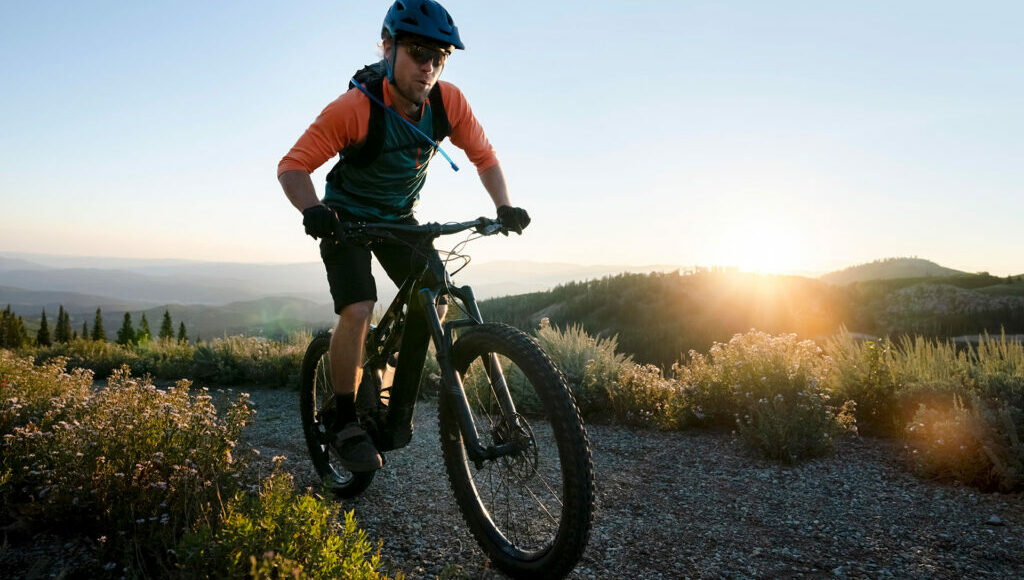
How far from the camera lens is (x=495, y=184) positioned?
3650mm

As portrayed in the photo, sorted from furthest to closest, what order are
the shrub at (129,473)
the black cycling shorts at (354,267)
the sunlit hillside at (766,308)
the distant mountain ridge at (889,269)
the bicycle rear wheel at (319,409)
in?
the distant mountain ridge at (889,269)
the sunlit hillside at (766,308)
the bicycle rear wheel at (319,409)
the black cycling shorts at (354,267)
the shrub at (129,473)

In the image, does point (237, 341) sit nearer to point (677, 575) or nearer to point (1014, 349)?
point (677, 575)

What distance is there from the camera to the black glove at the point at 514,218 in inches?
117

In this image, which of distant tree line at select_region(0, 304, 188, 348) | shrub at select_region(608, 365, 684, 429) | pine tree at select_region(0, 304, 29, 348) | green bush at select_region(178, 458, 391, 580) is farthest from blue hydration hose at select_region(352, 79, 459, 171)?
pine tree at select_region(0, 304, 29, 348)

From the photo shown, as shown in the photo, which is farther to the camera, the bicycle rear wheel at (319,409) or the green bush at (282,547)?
the bicycle rear wheel at (319,409)

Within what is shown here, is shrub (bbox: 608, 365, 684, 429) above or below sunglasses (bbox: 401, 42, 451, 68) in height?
below

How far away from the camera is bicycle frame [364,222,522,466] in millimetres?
2670

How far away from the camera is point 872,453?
201 inches

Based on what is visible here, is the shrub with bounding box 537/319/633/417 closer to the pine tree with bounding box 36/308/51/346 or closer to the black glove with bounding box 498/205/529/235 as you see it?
the black glove with bounding box 498/205/529/235

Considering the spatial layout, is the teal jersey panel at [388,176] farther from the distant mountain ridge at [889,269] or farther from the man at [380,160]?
the distant mountain ridge at [889,269]

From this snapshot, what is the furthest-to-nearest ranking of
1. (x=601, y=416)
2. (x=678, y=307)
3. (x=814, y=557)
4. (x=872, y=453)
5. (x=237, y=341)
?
1. (x=678, y=307)
2. (x=237, y=341)
3. (x=601, y=416)
4. (x=872, y=453)
5. (x=814, y=557)

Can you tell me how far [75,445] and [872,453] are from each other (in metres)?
5.69

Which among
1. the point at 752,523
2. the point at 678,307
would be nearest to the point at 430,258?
the point at 752,523

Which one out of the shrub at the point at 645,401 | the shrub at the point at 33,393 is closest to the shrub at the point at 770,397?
the shrub at the point at 645,401
